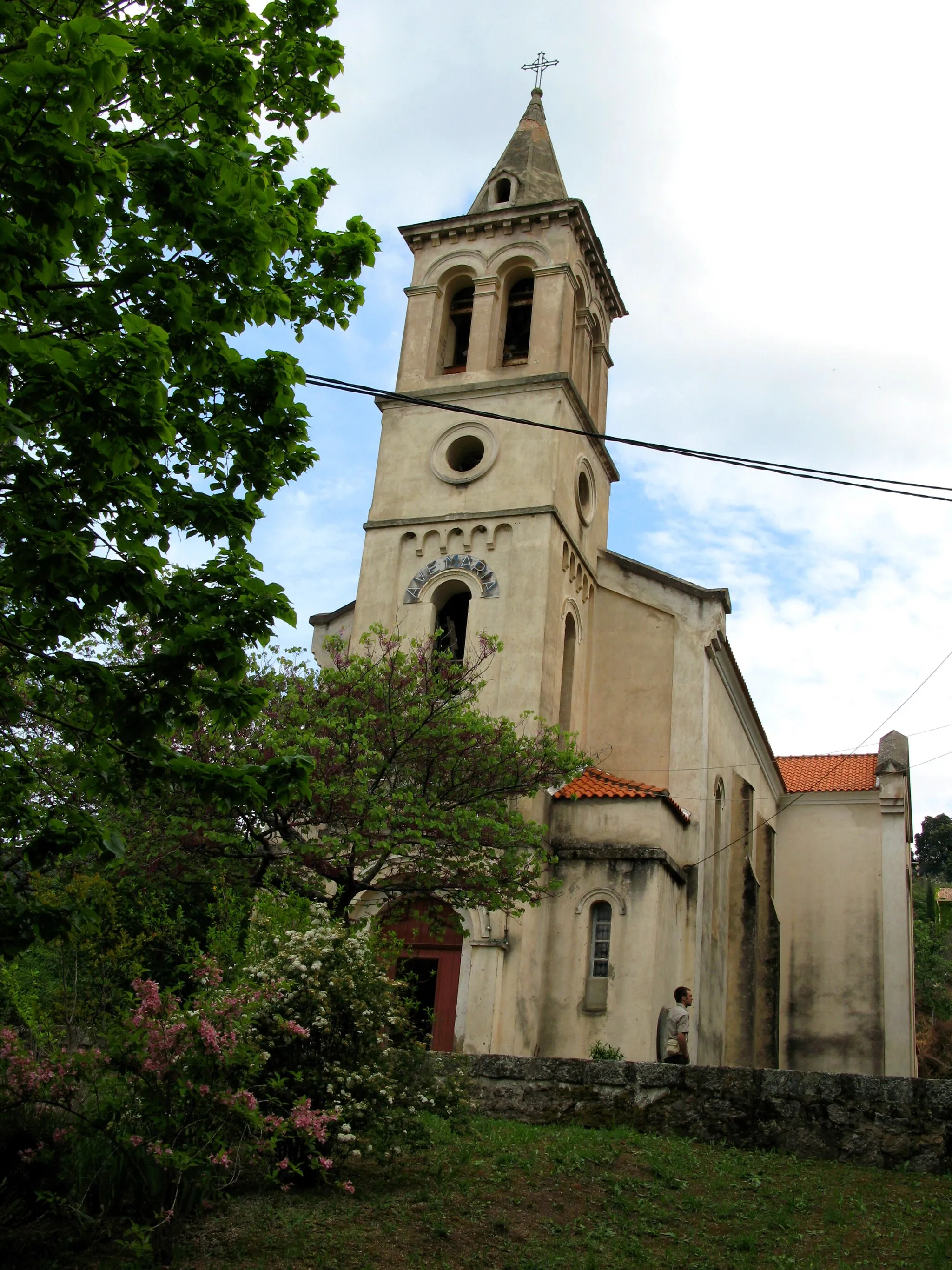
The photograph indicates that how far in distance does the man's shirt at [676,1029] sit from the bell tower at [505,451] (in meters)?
6.92

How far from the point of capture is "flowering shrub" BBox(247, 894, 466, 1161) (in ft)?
27.7

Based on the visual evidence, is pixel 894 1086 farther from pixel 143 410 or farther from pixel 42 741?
pixel 42 741

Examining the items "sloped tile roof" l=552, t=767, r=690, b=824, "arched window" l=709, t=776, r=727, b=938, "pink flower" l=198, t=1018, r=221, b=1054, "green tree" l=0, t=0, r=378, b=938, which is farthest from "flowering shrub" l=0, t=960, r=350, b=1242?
"arched window" l=709, t=776, r=727, b=938

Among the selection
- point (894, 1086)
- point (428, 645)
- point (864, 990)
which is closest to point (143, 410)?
point (894, 1086)

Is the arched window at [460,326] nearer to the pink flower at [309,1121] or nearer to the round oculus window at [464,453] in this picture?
the round oculus window at [464,453]

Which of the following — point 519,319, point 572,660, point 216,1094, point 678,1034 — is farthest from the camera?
point 519,319

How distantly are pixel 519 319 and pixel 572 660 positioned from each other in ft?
27.1

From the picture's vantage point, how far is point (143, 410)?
588 centimetres

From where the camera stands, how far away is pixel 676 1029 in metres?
14.4

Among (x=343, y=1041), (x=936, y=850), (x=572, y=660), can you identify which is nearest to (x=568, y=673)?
(x=572, y=660)

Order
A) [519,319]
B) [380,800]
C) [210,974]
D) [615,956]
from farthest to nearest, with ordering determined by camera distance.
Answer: [519,319], [615,956], [380,800], [210,974]

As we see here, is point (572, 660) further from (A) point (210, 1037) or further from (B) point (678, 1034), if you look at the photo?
(A) point (210, 1037)

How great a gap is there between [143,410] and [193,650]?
4.49ft

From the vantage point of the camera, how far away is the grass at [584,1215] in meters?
7.43
